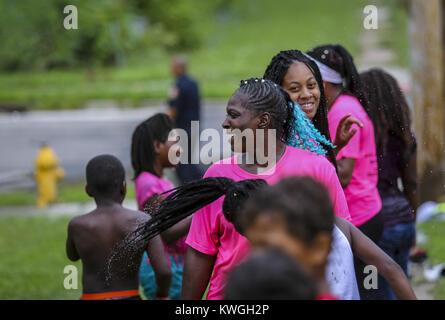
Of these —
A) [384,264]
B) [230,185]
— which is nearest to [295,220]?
[230,185]

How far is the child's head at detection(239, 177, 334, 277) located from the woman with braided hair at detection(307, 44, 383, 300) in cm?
222

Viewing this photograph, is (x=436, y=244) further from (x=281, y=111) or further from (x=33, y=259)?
(x=281, y=111)

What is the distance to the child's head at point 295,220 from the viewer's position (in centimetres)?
197

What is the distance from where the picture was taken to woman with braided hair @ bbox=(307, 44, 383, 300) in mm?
4301

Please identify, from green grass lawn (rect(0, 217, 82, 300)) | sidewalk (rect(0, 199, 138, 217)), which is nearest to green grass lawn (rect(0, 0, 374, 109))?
sidewalk (rect(0, 199, 138, 217))

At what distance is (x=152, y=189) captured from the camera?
4.69 m

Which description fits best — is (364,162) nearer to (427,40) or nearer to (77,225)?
(77,225)

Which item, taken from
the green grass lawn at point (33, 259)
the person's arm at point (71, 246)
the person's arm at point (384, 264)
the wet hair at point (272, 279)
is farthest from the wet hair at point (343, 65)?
the green grass lawn at point (33, 259)

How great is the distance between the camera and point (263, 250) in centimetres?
186

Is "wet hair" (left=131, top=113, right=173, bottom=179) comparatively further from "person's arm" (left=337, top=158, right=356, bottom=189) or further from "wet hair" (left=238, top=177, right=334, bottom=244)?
"wet hair" (left=238, top=177, right=334, bottom=244)

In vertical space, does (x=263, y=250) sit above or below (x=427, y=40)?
below

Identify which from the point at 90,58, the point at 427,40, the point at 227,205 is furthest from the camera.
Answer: the point at 90,58
